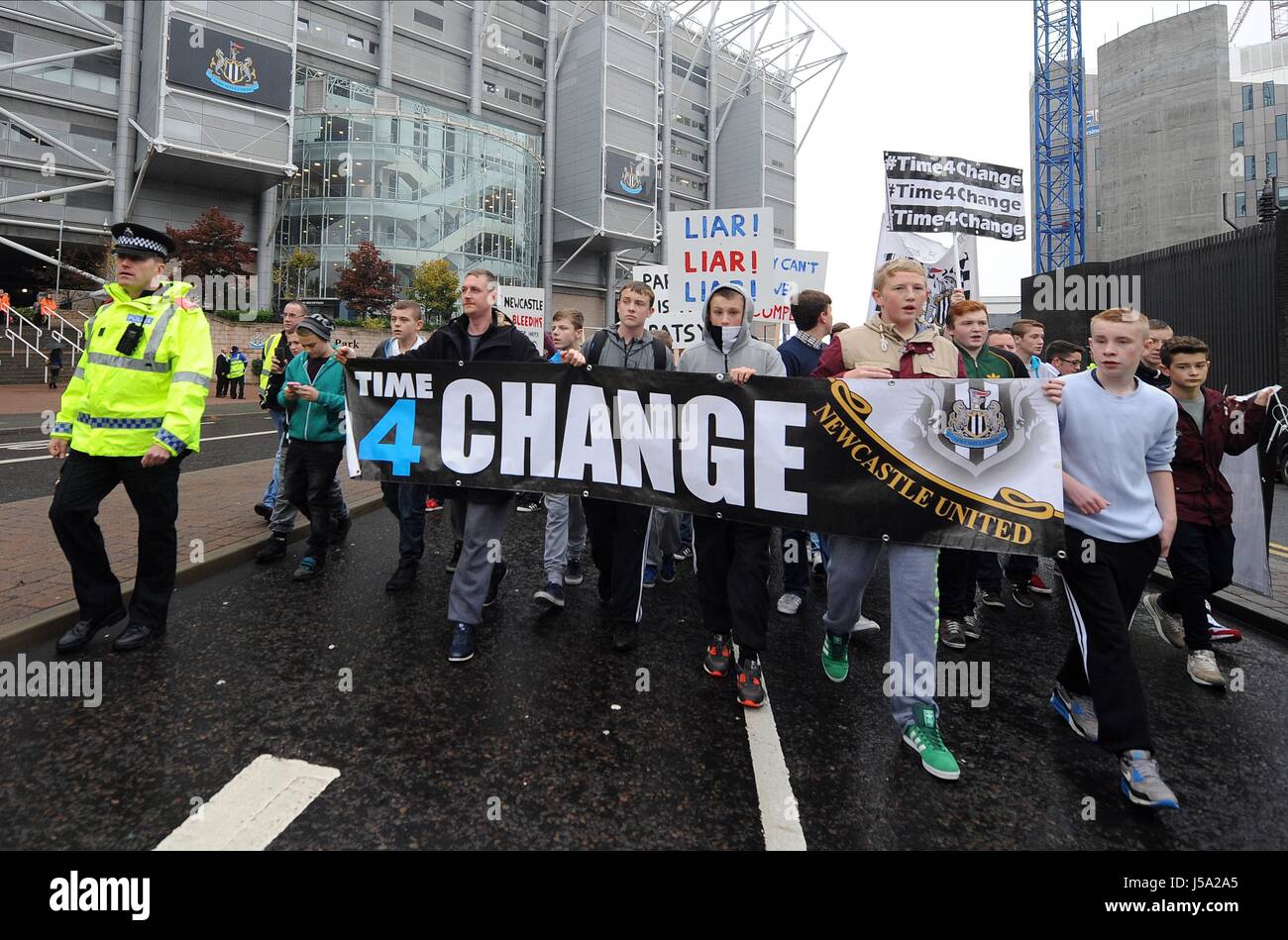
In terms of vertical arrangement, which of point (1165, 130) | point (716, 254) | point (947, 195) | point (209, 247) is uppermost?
point (1165, 130)

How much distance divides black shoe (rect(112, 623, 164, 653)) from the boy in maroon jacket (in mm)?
5822

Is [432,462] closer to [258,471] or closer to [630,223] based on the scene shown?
[258,471]

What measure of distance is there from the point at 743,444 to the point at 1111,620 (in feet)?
5.85

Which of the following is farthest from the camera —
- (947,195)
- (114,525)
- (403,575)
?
(947,195)

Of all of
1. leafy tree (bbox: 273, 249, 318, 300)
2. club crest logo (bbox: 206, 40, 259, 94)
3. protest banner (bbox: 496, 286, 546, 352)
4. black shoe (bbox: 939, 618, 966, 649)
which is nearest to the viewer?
black shoe (bbox: 939, 618, 966, 649)

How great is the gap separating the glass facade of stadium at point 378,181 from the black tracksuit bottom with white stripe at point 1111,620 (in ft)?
141

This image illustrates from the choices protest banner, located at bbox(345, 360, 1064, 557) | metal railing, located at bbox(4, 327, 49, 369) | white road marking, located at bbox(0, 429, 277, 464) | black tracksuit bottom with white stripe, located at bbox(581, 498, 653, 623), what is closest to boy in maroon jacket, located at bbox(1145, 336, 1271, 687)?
protest banner, located at bbox(345, 360, 1064, 557)

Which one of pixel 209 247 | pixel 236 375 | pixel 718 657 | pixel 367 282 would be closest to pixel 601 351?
pixel 718 657

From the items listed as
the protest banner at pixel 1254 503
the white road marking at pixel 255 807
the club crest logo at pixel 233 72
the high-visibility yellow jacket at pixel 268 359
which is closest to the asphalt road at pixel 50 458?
the high-visibility yellow jacket at pixel 268 359

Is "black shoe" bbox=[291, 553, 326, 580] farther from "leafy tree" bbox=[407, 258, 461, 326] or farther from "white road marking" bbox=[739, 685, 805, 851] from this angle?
"leafy tree" bbox=[407, 258, 461, 326]

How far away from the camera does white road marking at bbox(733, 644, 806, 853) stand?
219 cm

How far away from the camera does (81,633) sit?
353 cm

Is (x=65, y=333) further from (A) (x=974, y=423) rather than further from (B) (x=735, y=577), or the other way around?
(A) (x=974, y=423)

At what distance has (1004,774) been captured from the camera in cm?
263
